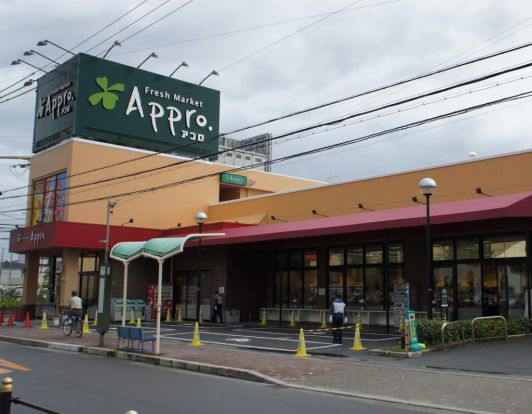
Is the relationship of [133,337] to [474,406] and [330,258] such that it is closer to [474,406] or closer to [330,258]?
[474,406]

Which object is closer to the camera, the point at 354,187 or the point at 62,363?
the point at 62,363

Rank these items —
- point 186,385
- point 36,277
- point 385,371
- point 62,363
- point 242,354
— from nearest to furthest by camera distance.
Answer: point 186,385, point 385,371, point 62,363, point 242,354, point 36,277

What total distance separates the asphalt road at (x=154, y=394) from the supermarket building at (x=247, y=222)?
810 centimetres

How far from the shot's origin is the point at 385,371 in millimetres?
13102

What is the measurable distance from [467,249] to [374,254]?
483 centimetres

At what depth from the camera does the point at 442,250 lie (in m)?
24.6

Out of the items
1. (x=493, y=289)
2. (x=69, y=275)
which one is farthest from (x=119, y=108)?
(x=493, y=289)

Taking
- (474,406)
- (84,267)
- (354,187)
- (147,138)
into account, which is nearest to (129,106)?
(147,138)

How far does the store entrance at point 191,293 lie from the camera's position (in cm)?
3225

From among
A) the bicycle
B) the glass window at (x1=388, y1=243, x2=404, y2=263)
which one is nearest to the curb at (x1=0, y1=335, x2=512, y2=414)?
the bicycle

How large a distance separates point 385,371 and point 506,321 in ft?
23.6

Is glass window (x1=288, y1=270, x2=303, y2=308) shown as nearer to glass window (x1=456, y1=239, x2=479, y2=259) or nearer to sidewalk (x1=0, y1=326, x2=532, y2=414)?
glass window (x1=456, y1=239, x2=479, y2=259)

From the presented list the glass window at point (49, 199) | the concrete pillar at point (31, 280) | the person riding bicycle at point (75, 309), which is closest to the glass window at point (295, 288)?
the person riding bicycle at point (75, 309)

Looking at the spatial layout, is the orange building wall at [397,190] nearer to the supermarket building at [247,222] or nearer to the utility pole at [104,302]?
the supermarket building at [247,222]
